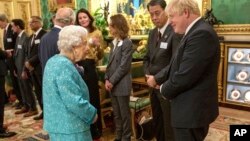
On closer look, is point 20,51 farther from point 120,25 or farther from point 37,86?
point 120,25

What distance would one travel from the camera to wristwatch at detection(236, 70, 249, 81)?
4352mm

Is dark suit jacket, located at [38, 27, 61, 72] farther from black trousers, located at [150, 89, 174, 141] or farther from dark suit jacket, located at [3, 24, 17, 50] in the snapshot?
dark suit jacket, located at [3, 24, 17, 50]

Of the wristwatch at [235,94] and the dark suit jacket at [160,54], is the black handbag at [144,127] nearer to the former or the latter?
the dark suit jacket at [160,54]

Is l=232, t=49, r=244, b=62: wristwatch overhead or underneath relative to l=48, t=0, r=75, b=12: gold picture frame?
underneath

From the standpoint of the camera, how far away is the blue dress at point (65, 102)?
5.33ft

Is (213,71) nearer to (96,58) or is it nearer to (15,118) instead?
(96,58)

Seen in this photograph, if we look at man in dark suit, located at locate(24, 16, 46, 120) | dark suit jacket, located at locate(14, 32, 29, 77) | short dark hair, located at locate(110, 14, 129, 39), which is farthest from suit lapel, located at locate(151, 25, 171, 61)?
dark suit jacket, located at locate(14, 32, 29, 77)

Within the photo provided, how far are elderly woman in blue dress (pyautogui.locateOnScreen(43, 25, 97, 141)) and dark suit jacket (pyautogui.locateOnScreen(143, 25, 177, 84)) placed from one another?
81 centimetres

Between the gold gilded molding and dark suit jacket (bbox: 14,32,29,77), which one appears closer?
dark suit jacket (bbox: 14,32,29,77)

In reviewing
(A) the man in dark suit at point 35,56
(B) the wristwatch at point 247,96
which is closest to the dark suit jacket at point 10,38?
(A) the man in dark suit at point 35,56

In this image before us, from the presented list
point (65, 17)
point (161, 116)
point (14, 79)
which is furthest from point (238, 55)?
point (14, 79)

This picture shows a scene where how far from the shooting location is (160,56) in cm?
244

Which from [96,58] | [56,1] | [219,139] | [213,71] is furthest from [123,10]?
[213,71]

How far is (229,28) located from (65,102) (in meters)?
3.68
